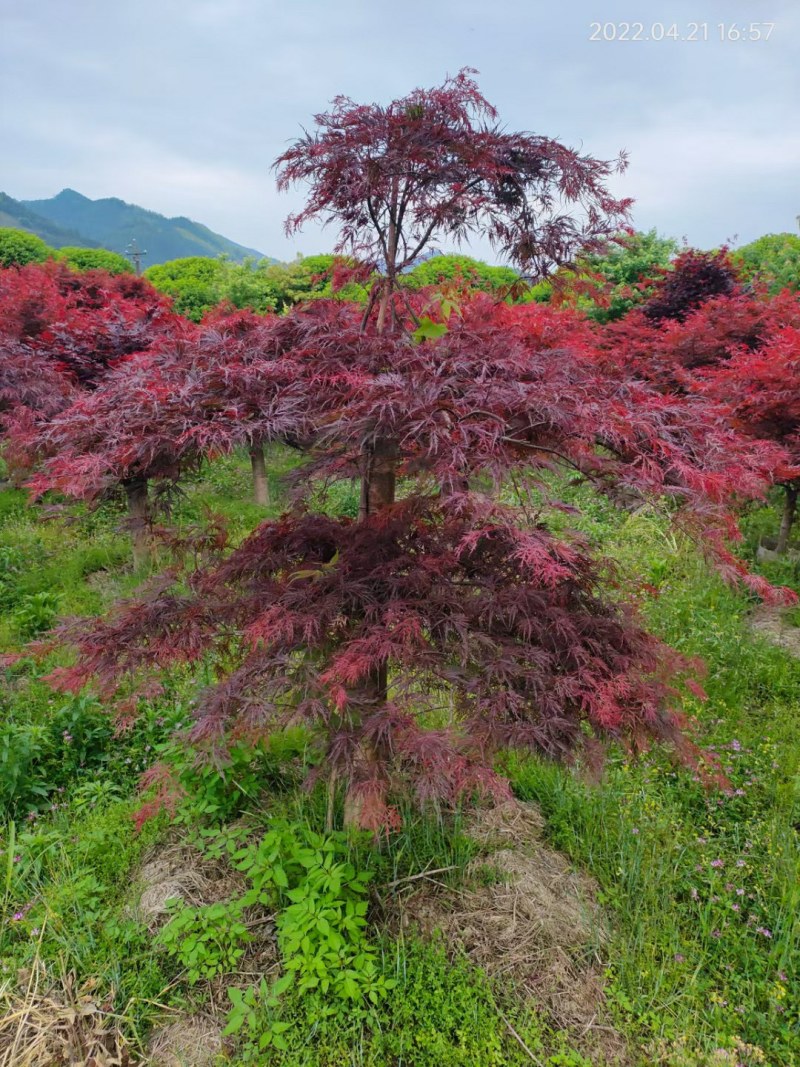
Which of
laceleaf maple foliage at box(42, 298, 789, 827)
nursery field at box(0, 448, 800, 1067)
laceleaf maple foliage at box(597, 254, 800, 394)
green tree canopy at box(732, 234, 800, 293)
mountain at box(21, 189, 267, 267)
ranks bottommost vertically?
nursery field at box(0, 448, 800, 1067)

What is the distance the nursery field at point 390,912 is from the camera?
1762 millimetres

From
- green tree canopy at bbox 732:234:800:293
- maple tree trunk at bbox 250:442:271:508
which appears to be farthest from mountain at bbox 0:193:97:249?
maple tree trunk at bbox 250:442:271:508

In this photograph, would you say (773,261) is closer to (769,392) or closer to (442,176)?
(769,392)

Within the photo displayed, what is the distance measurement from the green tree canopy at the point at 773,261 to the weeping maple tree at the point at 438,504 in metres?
6.90

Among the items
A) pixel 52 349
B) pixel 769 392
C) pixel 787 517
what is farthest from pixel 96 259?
pixel 787 517

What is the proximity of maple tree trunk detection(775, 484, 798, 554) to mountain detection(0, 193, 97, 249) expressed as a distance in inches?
2414

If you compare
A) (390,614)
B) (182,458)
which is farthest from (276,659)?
(182,458)

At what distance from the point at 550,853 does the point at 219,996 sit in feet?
4.23

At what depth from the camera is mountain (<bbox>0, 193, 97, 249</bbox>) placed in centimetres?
5269

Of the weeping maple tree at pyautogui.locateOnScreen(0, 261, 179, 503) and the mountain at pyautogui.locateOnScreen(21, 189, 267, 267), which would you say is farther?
the mountain at pyautogui.locateOnScreen(21, 189, 267, 267)

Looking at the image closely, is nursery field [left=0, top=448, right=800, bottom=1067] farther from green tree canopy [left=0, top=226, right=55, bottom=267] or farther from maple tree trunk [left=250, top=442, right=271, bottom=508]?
green tree canopy [left=0, top=226, right=55, bottom=267]

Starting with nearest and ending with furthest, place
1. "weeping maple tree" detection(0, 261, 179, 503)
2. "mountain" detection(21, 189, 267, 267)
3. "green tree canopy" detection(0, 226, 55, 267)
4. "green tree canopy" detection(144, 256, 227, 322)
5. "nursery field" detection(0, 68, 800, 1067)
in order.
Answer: "nursery field" detection(0, 68, 800, 1067), "weeping maple tree" detection(0, 261, 179, 503), "green tree canopy" detection(144, 256, 227, 322), "green tree canopy" detection(0, 226, 55, 267), "mountain" detection(21, 189, 267, 267)

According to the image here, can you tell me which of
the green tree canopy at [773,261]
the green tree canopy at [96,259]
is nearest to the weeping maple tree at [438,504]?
the green tree canopy at [773,261]

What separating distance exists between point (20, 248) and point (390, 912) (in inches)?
557
